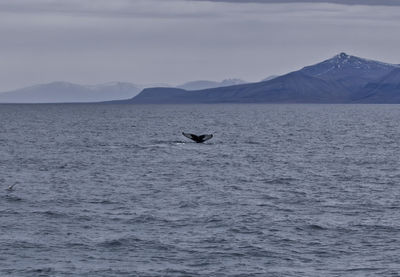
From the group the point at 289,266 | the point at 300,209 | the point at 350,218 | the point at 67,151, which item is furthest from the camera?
the point at 67,151

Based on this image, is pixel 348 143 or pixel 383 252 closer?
pixel 383 252

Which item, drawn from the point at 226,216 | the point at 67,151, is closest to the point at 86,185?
the point at 226,216

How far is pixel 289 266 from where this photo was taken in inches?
1475

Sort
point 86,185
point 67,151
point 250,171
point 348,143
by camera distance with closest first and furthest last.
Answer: point 86,185 → point 250,171 → point 67,151 → point 348,143

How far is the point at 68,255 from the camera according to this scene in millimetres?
39156

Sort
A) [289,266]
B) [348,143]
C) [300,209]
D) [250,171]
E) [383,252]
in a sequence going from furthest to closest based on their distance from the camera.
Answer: [348,143] < [250,171] < [300,209] < [383,252] < [289,266]

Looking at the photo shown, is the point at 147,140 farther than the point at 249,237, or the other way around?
the point at 147,140

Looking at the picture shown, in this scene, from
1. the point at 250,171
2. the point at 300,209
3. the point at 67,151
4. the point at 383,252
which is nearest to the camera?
the point at 383,252

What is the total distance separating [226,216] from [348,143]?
79508 mm

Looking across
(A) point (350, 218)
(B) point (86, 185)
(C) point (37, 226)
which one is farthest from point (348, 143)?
(C) point (37, 226)

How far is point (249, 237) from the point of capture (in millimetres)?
43750

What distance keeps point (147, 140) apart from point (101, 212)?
3170 inches

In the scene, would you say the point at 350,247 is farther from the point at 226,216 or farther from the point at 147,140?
the point at 147,140

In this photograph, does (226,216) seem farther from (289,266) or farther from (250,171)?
(250,171)
